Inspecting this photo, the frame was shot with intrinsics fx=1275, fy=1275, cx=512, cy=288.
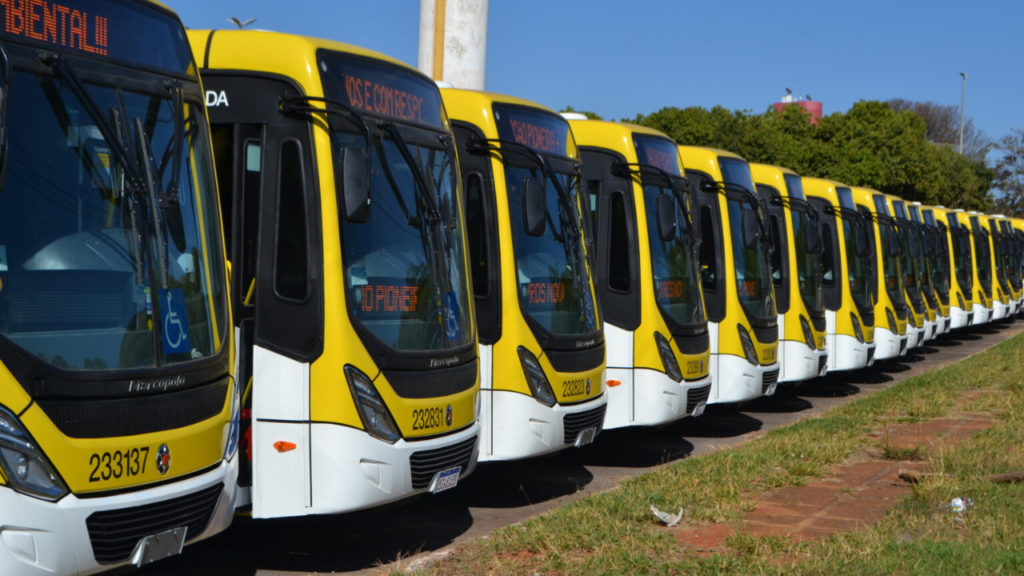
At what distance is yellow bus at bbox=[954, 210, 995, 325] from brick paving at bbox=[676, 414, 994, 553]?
19048mm

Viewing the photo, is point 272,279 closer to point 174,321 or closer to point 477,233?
point 174,321

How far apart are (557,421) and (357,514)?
61.7 inches

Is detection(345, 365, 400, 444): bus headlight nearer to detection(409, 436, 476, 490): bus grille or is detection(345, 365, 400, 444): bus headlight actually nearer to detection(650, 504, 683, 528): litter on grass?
detection(409, 436, 476, 490): bus grille

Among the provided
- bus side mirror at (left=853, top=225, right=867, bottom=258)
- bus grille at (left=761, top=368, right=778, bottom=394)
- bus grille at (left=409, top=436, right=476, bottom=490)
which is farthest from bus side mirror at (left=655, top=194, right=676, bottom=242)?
bus side mirror at (left=853, top=225, right=867, bottom=258)

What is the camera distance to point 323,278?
6.89 metres

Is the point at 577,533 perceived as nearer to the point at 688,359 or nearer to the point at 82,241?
the point at 82,241

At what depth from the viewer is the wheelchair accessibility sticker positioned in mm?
5656

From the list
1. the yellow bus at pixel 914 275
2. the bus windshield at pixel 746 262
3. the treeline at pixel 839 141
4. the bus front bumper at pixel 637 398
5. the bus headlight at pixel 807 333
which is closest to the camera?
the bus front bumper at pixel 637 398

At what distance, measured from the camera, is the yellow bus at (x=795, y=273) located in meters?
15.7

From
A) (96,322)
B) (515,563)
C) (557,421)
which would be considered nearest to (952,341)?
(557,421)

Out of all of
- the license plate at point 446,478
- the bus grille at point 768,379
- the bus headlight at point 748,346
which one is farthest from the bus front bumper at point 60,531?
the bus grille at point 768,379

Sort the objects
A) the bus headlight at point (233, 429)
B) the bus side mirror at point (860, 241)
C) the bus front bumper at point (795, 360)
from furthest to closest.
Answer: the bus side mirror at point (860, 241), the bus front bumper at point (795, 360), the bus headlight at point (233, 429)

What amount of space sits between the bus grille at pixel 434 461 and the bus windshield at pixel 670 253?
4029 mm

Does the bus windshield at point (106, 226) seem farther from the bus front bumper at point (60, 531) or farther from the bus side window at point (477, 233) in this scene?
the bus side window at point (477, 233)
